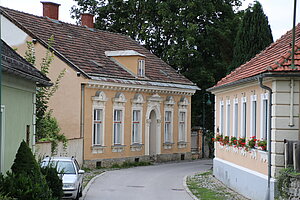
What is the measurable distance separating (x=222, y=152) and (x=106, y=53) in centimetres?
1354

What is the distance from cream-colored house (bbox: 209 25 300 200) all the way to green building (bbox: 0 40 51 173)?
657cm

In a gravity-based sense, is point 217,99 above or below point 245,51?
below

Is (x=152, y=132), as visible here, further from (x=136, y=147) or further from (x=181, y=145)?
(x=181, y=145)

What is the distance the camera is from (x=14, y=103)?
1666 centimetres

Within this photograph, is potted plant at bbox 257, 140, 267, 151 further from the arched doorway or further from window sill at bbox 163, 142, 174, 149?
→ window sill at bbox 163, 142, 174, 149

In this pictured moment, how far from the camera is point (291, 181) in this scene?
16.3 meters

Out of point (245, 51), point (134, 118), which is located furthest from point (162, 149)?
point (245, 51)

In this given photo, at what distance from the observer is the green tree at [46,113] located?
29211mm

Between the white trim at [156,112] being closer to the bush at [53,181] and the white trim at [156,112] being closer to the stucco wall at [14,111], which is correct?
the stucco wall at [14,111]

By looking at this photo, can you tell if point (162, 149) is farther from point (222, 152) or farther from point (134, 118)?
point (222, 152)

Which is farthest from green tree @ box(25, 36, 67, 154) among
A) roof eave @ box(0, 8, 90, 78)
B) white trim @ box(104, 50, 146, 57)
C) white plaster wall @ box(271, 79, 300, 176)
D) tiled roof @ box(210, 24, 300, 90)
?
white plaster wall @ box(271, 79, 300, 176)

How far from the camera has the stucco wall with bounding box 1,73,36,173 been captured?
51.5 feet

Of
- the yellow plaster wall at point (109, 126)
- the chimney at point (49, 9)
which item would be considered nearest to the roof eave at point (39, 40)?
the yellow plaster wall at point (109, 126)

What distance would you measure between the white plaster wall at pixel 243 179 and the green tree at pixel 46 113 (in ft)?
24.6
